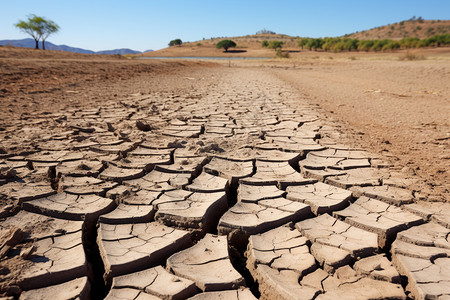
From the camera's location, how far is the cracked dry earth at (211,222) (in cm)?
125

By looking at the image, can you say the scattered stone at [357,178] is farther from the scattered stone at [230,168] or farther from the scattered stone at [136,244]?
the scattered stone at [136,244]

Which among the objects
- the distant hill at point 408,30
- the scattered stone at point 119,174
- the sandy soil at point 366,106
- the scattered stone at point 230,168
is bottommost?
the scattered stone at point 119,174

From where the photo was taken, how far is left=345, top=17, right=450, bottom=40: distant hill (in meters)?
61.5

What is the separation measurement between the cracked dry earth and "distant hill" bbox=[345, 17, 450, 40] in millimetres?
71526

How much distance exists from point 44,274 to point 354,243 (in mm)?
1356

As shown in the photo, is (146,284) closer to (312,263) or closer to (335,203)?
(312,263)

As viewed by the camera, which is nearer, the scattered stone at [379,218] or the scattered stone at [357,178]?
the scattered stone at [379,218]

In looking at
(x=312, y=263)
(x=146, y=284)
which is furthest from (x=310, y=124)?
(x=146, y=284)

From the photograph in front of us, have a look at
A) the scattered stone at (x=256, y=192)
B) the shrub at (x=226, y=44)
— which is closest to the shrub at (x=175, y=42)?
the shrub at (x=226, y=44)

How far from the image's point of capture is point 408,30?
67188 millimetres

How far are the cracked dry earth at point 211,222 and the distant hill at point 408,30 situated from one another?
7153 cm

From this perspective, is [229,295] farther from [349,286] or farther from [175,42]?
[175,42]

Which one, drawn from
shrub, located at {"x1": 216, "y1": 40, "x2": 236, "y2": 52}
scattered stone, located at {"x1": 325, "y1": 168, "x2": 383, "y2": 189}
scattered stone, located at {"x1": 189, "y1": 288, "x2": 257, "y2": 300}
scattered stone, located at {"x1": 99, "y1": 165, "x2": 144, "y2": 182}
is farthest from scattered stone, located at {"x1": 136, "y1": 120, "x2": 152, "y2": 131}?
shrub, located at {"x1": 216, "y1": 40, "x2": 236, "y2": 52}

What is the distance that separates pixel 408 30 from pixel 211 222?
80.5 meters
